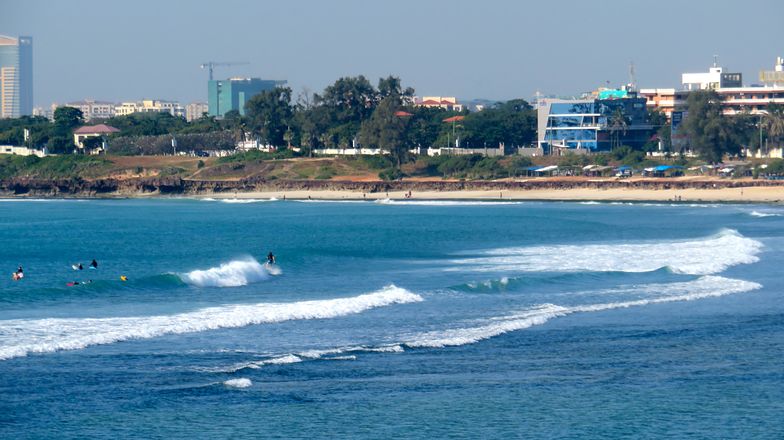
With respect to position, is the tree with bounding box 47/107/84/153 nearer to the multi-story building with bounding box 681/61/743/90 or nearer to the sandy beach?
the sandy beach

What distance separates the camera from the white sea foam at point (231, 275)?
154 ft

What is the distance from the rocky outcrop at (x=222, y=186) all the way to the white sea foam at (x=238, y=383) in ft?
322

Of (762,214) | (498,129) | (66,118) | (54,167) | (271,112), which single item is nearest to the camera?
(762,214)

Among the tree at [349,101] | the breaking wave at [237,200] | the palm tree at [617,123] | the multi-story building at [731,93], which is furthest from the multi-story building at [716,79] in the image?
the breaking wave at [237,200]

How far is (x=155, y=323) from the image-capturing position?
115ft

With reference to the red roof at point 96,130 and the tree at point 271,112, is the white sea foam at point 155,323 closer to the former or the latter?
the tree at point 271,112

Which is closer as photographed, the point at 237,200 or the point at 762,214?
the point at 762,214

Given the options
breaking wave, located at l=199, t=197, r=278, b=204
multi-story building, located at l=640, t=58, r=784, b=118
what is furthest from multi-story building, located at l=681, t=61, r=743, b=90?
breaking wave, located at l=199, t=197, r=278, b=204

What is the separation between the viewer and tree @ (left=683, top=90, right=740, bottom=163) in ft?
426

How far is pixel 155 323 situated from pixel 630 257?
28935 millimetres

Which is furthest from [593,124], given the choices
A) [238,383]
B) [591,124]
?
[238,383]

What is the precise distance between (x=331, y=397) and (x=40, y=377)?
273 inches

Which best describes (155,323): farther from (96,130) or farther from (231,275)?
(96,130)

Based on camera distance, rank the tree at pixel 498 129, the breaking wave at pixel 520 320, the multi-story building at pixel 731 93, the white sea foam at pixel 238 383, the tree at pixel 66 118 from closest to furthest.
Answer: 1. the white sea foam at pixel 238 383
2. the breaking wave at pixel 520 320
3. the tree at pixel 498 129
4. the multi-story building at pixel 731 93
5. the tree at pixel 66 118
